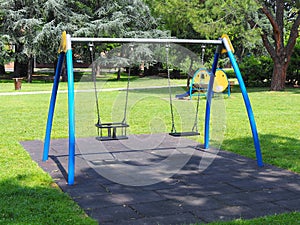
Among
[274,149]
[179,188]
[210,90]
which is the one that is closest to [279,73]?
[274,149]

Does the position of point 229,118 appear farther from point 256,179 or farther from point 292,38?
point 292,38

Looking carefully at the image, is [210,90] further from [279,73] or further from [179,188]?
[279,73]

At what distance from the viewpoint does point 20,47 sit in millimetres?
27766

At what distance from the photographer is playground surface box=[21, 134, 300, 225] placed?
Answer: 398cm

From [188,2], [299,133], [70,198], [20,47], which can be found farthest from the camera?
[20,47]

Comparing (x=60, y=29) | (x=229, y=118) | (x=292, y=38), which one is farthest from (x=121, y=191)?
(x=60, y=29)

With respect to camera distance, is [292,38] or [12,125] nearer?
[12,125]

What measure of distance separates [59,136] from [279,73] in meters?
13.3

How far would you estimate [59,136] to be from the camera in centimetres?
819

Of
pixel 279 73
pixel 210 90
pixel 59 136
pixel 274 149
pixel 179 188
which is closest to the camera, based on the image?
pixel 179 188

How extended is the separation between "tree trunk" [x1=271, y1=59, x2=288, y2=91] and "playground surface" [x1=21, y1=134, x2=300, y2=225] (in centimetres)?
1318

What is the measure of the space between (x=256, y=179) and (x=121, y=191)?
1.63 m

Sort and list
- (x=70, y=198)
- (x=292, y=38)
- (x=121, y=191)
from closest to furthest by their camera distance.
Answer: (x=70, y=198), (x=121, y=191), (x=292, y=38)

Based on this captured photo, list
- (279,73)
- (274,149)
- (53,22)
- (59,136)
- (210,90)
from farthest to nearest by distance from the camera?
(53,22) → (279,73) → (59,136) → (274,149) → (210,90)
